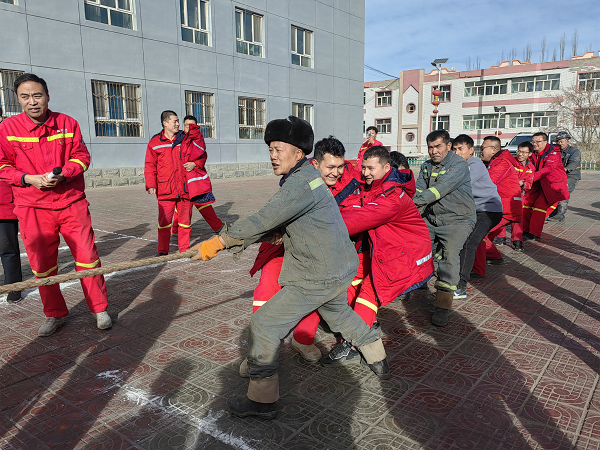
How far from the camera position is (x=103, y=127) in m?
15.0

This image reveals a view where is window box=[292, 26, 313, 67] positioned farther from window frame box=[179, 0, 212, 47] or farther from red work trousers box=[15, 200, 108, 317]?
red work trousers box=[15, 200, 108, 317]

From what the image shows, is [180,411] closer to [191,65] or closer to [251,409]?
[251,409]

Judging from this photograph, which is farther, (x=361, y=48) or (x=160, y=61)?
(x=361, y=48)

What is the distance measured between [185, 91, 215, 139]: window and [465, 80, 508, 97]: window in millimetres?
36925

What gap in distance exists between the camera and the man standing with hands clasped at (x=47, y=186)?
3691 mm

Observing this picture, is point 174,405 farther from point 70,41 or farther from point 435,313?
point 70,41

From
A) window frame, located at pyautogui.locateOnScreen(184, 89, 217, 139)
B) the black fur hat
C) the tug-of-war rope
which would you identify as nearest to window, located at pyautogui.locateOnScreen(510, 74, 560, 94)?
window frame, located at pyautogui.locateOnScreen(184, 89, 217, 139)

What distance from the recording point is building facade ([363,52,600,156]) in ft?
142

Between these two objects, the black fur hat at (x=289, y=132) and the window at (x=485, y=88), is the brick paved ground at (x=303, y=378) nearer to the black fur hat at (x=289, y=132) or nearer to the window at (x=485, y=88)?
the black fur hat at (x=289, y=132)

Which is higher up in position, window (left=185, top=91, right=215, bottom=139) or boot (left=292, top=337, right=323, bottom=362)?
Result: window (left=185, top=91, right=215, bottom=139)

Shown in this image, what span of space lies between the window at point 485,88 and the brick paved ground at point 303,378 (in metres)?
46.3

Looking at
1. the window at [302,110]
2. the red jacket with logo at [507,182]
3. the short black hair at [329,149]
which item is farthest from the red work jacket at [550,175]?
the window at [302,110]

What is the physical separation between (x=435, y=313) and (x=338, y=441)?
2044 millimetres

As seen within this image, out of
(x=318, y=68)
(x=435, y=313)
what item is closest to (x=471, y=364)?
(x=435, y=313)
